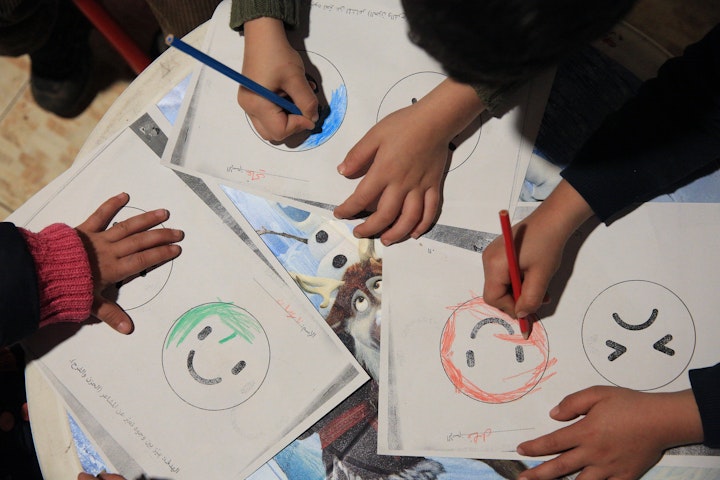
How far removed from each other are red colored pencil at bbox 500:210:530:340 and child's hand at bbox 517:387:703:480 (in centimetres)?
8

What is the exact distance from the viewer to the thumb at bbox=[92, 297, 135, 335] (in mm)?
567

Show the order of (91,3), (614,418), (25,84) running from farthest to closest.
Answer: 1. (25,84)
2. (91,3)
3. (614,418)

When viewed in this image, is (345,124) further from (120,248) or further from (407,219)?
(120,248)

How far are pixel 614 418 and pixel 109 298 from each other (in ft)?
1.59

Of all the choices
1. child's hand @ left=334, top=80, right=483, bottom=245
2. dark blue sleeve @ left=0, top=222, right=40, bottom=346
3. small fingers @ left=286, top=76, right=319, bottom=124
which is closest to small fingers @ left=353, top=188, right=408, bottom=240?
child's hand @ left=334, top=80, right=483, bottom=245

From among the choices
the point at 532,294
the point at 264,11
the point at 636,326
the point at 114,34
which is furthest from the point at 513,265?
the point at 114,34

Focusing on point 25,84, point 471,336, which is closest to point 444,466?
point 471,336

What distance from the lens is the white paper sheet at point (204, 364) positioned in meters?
0.54

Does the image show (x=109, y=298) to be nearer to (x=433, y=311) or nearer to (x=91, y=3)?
(x=433, y=311)

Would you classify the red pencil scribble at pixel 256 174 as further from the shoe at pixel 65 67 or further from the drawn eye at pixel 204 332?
the shoe at pixel 65 67

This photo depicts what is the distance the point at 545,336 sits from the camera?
560mm

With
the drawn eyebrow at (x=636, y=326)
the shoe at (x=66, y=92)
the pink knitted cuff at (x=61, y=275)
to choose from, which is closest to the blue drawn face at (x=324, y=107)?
the pink knitted cuff at (x=61, y=275)

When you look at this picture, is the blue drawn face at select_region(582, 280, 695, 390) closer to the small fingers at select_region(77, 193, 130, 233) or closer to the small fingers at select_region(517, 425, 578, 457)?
the small fingers at select_region(517, 425, 578, 457)

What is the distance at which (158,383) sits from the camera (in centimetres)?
56
